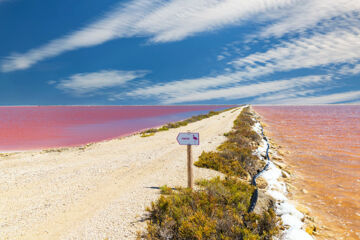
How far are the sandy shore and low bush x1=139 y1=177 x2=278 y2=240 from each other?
25.9 inches

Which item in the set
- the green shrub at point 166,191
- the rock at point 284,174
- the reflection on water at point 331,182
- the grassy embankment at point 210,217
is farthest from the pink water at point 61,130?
the reflection on water at point 331,182

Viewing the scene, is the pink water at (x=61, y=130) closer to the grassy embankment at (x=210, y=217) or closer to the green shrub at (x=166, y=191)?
the green shrub at (x=166, y=191)

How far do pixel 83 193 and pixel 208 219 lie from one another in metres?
4.44

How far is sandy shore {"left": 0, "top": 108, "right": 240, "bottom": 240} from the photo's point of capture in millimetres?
4730

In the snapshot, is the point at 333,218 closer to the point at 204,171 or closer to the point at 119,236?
the point at 204,171

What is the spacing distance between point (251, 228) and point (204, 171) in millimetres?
4286

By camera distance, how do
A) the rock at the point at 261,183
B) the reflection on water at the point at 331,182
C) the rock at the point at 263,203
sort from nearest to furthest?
the rock at the point at 263,203, the reflection on water at the point at 331,182, the rock at the point at 261,183

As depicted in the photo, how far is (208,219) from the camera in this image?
4.34m

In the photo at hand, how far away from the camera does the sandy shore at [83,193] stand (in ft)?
15.5

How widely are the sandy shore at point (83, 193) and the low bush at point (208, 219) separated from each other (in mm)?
658

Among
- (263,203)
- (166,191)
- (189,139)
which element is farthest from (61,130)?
(263,203)

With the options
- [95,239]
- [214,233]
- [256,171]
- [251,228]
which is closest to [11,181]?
[95,239]

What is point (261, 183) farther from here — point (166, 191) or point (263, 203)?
point (166, 191)

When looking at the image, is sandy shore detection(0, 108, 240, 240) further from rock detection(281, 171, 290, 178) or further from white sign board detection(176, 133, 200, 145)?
rock detection(281, 171, 290, 178)
